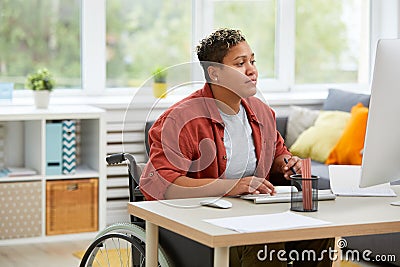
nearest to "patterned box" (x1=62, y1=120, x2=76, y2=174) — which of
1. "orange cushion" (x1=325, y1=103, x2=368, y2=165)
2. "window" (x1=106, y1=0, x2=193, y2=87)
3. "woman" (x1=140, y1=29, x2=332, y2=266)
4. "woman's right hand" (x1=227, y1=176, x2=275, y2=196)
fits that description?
"window" (x1=106, y1=0, x2=193, y2=87)

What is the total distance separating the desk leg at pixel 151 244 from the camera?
7.70ft

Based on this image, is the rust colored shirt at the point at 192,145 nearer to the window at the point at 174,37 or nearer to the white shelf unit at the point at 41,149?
the white shelf unit at the point at 41,149

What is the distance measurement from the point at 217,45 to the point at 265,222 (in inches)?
32.7

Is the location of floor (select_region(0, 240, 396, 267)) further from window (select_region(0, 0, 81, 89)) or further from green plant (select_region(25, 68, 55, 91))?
window (select_region(0, 0, 81, 89))

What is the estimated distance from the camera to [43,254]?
4.26 meters

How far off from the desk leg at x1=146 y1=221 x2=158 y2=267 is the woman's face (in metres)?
0.63

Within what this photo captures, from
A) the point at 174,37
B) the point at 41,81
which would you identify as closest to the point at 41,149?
the point at 41,81

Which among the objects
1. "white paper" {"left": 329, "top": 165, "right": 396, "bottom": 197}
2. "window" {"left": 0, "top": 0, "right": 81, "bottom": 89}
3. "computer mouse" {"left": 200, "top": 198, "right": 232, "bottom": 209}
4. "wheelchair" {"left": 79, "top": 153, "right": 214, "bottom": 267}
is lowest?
"wheelchair" {"left": 79, "top": 153, "right": 214, "bottom": 267}

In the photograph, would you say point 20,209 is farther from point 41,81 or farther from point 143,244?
point 143,244

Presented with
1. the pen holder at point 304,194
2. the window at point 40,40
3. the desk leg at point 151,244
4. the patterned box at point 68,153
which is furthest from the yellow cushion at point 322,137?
the desk leg at point 151,244

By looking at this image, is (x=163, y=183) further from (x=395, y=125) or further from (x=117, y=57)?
(x=117, y=57)

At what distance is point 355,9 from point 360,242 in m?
2.42

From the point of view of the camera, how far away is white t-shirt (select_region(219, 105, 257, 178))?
2.74 metres

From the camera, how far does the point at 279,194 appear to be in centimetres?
256
